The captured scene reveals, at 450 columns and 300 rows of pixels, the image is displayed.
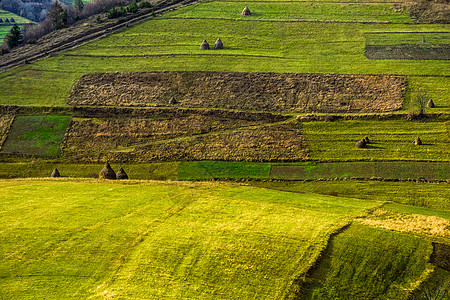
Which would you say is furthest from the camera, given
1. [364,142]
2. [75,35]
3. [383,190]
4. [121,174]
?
[75,35]

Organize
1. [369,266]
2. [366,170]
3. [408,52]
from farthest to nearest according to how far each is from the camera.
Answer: [408,52], [366,170], [369,266]

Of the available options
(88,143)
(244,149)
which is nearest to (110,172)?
(88,143)

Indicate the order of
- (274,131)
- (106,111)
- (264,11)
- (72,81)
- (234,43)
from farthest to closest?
1. (264,11)
2. (234,43)
3. (72,81)
4. (106,111)
5. (274,131)

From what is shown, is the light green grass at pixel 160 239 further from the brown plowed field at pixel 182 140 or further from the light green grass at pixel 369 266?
the brown plowed field at pixel 182 140

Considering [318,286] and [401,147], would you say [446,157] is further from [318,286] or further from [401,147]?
[318,286]

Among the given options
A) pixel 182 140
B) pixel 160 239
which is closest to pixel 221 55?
pixel 182 140

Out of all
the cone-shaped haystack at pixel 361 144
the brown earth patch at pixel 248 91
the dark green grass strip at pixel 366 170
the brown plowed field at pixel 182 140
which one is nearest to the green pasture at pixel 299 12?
the brown earth patch at pixel 248 91

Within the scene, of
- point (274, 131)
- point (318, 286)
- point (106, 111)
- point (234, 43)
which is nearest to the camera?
point (318, 286)

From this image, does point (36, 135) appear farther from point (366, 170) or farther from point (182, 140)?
point (366, 170)
